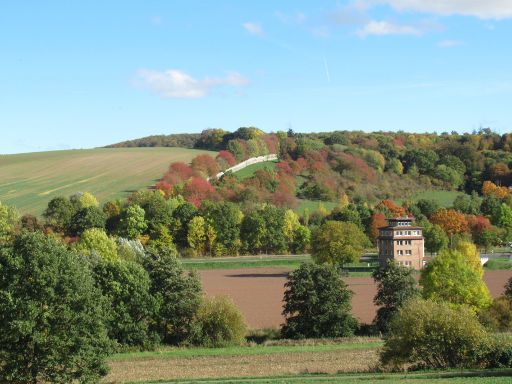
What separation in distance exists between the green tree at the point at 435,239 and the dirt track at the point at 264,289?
49.5 feet

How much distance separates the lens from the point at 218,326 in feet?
172

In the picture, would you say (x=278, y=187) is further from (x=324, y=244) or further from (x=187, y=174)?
(x=324, y=244)

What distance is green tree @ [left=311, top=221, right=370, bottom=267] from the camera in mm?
93562

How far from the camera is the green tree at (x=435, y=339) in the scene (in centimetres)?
3928

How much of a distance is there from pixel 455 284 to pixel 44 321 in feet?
107

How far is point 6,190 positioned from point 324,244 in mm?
64001

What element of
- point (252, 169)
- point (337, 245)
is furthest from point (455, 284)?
point (252, 169)

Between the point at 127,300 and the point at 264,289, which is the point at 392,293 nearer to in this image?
the point at 127,300

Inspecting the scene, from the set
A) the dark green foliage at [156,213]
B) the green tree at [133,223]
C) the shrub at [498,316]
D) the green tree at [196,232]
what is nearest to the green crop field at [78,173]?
the green tree at [133,223]

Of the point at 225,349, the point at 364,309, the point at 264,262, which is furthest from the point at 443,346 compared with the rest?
the point at 264,262

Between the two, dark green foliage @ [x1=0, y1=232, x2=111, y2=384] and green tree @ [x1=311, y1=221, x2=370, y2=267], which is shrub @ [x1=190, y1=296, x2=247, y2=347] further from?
green tree @ [x1=311, y1=221, x2=370, y2=267]

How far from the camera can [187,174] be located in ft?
474

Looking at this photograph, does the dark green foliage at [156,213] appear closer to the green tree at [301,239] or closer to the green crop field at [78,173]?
the green crop field at [78,173]

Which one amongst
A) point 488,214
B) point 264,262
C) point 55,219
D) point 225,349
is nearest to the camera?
point 225,349
